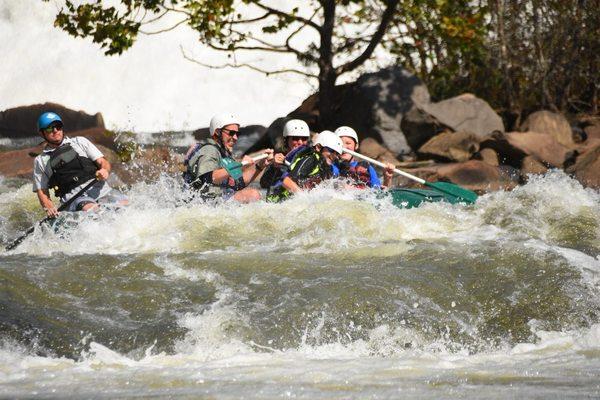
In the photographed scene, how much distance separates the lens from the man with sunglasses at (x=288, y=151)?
29.6 feet

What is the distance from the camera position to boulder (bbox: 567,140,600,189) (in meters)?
11.8

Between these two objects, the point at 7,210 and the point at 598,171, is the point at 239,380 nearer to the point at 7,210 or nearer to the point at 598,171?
the point at 7,210

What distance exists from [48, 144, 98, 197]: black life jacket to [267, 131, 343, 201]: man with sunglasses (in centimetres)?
A: 162

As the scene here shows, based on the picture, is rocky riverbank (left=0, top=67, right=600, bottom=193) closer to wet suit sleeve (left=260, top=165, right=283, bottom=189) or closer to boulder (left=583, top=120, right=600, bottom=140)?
boulder (left=583, top=120, right=600, bottom=140)

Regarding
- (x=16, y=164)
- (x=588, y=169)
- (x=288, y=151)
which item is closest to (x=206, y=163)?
(x=288, y=151)

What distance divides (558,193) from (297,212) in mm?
2447

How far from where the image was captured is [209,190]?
8.68 m

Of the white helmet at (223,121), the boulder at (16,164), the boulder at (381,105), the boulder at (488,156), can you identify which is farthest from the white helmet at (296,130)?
the boulder at (16,164)

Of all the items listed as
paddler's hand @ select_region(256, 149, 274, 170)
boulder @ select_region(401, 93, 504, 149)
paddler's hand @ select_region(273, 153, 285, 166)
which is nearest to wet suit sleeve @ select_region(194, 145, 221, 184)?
paddler's hand @ select_region(256, 149, 274, 170)

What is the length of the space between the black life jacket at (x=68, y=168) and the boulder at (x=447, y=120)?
692 cm

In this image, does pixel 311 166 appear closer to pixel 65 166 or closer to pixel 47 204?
pixel 65 166

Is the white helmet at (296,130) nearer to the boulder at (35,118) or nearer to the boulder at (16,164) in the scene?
the boulder at (16,164)

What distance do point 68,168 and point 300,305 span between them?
2.88m

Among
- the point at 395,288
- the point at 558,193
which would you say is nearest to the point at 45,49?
the point at 558,193
